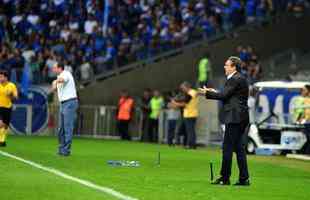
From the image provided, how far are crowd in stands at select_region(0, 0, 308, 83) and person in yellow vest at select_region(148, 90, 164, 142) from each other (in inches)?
140

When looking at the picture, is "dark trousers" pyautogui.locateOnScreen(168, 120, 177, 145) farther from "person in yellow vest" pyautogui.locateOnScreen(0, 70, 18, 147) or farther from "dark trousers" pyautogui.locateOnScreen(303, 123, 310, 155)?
"person in yellow vest" pyautogui.locateOnScreen(0, 70, 18, 147)

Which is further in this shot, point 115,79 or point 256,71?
point 115,79

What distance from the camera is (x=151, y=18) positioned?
135 ft

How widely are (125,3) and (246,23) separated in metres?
4.86

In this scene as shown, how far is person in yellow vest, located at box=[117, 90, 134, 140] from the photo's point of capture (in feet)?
119

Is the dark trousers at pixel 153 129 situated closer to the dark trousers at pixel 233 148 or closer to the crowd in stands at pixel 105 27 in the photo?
the crowd in stands at pixel 105 27

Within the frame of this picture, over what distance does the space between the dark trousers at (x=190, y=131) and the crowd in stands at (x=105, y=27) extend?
6893mm

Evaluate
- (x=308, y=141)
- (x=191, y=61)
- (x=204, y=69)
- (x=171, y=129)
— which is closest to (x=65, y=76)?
(x=308, y=141)

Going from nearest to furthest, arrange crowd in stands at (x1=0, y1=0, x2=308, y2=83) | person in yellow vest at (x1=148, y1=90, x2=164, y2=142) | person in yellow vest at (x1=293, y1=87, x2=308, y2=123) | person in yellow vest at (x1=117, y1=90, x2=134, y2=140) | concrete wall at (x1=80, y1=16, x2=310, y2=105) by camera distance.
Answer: person in yellow vest at (x1=293, y1=87, x2=308, y2=123)
person in yellow vest at (x1=148, y1=90, x2=164, y2=142)
person in yellow vest at (x1=117, y1=90, x2=134, y2=140)
crowd in stands at (x1=0, y1=0, x2=308, y2=83)
concrete wall at (x1=80, y1=16, x2=310, y2=105)

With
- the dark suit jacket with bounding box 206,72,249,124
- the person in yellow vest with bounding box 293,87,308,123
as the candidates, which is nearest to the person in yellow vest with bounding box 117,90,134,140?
the person in yellow vest with bounding box 293,87,308,123

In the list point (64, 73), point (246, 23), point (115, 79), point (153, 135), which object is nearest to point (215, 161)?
point (64, 73)

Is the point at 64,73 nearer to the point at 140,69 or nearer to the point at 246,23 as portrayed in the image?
the point at 140,69

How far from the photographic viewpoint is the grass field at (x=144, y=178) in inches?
565

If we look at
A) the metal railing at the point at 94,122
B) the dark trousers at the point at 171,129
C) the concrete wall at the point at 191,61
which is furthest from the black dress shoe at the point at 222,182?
the concrete wall at the point at 191,61
